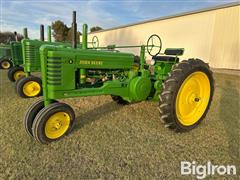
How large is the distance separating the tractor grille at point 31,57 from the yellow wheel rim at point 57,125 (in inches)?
145

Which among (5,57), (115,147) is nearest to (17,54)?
(5,57)

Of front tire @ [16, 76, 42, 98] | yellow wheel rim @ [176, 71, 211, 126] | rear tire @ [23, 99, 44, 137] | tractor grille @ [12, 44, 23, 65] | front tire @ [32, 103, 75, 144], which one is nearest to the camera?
front tire @ [32, 103, 75, 144]

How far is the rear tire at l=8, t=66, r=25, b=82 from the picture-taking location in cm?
747

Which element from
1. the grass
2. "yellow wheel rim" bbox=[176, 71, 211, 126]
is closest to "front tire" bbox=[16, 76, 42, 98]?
the grass

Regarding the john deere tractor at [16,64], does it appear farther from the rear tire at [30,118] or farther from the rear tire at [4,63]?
the rear tire at [30,118]

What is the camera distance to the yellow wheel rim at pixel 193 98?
144 inches

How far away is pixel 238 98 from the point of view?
247 inches

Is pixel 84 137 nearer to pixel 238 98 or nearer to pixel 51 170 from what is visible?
pixel 51 170

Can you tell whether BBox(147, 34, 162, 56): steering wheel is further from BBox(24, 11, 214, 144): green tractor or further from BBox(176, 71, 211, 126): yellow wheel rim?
BBox(176, 71, 211, 126): yellow wheel rim

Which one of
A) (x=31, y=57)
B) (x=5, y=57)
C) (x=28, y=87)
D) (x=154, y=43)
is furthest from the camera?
(x=154, y=43)

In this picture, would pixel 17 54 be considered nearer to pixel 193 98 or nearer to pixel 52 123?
pixel 52 123

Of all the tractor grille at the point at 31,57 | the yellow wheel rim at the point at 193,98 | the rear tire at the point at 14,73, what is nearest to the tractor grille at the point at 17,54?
the rear tire at the point at 14,73

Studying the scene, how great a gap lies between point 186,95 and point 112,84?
1349mm

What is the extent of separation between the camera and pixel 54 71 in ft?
10.0
